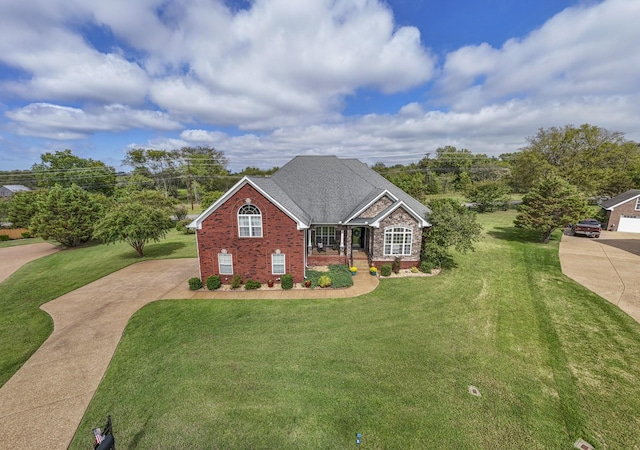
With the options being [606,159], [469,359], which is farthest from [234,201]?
[606,159]

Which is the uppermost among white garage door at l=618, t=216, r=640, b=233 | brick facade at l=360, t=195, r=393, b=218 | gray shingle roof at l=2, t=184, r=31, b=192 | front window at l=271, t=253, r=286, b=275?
gray shingle roof at l=2, t=184, r=31, b=192

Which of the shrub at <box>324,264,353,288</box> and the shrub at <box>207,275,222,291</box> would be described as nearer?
the shrub at <box>207,275,222,291</box>

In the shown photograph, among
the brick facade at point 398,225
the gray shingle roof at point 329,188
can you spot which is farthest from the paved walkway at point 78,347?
the gray shingle roof at point 329,188

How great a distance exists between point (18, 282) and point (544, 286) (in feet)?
135

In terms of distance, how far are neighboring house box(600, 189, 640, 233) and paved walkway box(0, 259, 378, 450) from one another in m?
36.0

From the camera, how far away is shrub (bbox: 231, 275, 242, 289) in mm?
18625

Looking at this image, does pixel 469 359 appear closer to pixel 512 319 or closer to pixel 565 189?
pixel 512 319

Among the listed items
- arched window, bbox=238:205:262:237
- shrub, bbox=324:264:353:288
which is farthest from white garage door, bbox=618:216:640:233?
arched window, bbox=238:205:262:237

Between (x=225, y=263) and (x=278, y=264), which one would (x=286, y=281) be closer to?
(x=278, y=264)

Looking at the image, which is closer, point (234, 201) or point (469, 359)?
point (469, 359)

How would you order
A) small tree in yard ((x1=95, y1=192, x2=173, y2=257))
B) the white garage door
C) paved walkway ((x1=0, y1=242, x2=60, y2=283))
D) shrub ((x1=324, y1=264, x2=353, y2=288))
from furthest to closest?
the white garage door, paved walkway ((x1=0, y1=242, x2=60, y2=283)), small tree in yard ((x1=95, y1=192, x2=173, y2=257)), shrub ((x1=324, y1=264, x2=353, y2=288))

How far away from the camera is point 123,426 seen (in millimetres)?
8562

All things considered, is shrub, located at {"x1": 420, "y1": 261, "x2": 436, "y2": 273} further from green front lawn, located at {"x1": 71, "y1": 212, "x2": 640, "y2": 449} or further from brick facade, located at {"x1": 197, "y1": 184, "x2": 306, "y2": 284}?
brick facade, located at {"x1": 197, "y1": 184, "x2": 306, "y2": 284}

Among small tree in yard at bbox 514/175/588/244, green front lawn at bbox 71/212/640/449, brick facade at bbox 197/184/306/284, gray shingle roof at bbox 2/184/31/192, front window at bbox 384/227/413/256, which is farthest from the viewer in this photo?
gray shingle roof at bbox 2/184/31/192
